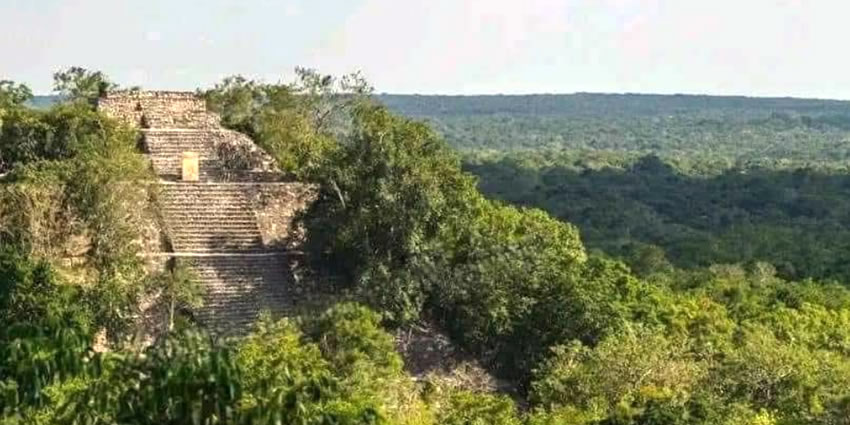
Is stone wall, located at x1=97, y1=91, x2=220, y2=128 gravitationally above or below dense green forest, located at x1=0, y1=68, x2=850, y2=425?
above

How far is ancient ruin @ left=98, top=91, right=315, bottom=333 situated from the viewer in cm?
1825

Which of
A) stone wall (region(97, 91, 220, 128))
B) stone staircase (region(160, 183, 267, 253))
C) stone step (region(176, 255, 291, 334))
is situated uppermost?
stone wall (region(97, 91, 220, 128))

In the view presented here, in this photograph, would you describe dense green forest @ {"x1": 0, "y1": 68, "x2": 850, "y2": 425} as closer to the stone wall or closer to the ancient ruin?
the ancient ruin

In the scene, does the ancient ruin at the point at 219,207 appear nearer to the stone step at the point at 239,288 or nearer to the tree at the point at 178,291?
the stone step at the point at 239,288

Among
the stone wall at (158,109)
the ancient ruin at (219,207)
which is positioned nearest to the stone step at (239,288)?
the ancient ruin at (219,207)

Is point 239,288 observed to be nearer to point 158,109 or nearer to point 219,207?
point 219,207

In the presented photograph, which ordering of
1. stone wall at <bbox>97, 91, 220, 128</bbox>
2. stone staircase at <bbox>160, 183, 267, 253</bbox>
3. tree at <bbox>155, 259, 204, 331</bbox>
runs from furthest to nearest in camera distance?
stone wall at <bbox>97, 91, 220, 128</bbox> → stone staircase at <bbox>160, 183, 267, 253</bbox> → tree at <bbox>155, 259, 204, 331</bbox>

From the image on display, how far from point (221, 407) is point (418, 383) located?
34.3 ft

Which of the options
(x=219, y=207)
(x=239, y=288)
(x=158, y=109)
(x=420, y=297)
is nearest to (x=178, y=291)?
(x=239, y=288)

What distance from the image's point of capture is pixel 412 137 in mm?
18688

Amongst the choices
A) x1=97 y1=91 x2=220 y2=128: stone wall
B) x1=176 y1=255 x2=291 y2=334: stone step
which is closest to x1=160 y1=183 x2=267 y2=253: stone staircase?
x1=176 y1=255 x2=291 y2=334: stone step

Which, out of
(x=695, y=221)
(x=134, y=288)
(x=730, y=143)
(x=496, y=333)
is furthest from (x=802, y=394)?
(x=730, y=143)

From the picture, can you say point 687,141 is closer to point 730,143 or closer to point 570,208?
point 730,143

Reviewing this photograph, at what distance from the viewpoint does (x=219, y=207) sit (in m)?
19.7
